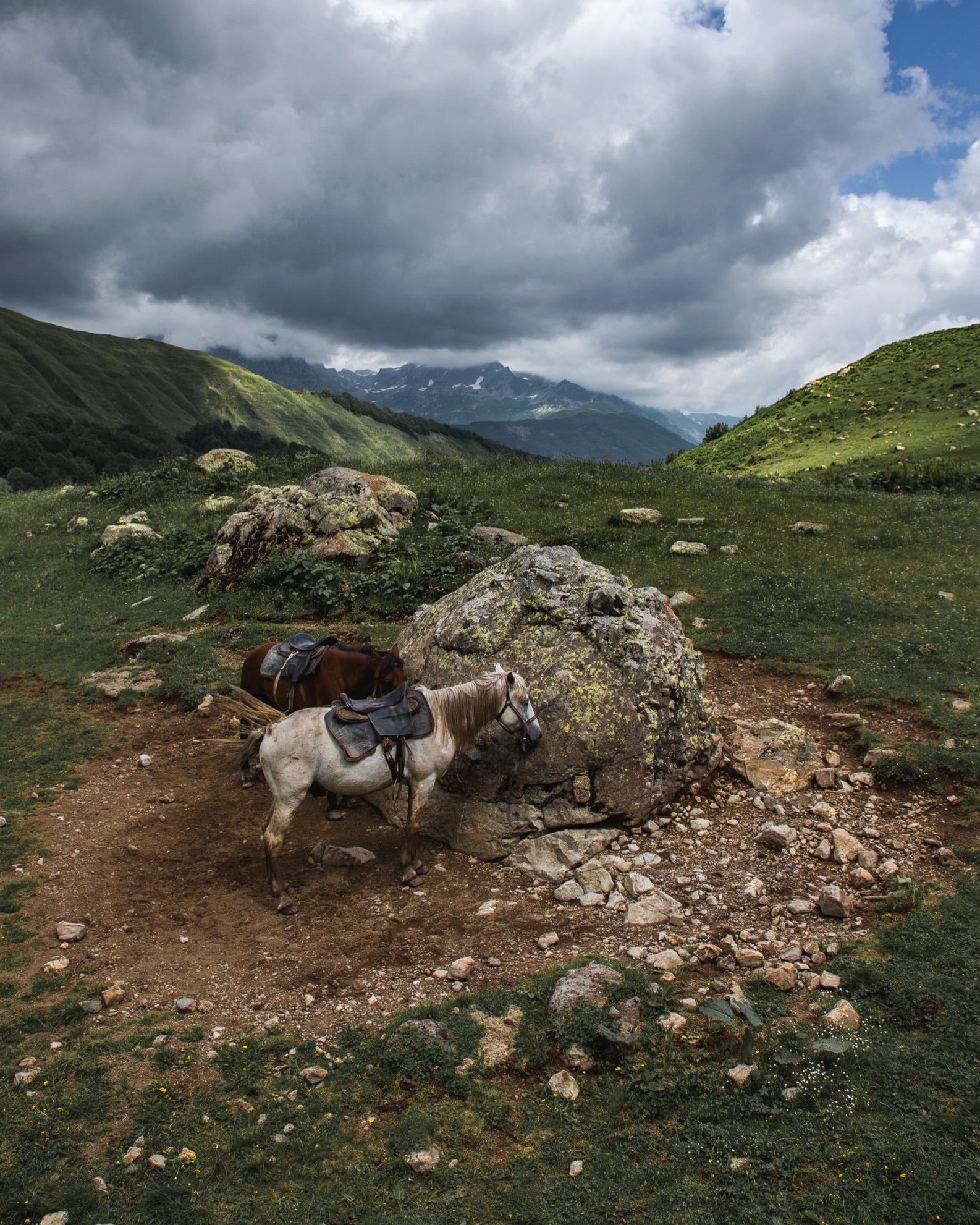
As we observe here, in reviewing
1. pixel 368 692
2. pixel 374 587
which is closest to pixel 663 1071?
pixel 368 692

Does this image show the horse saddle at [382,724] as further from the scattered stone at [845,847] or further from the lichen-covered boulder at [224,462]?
the lichen-covered boulder at [224,462]

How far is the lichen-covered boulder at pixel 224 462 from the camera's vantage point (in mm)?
30531

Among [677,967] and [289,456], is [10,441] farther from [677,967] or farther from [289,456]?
[677,967]

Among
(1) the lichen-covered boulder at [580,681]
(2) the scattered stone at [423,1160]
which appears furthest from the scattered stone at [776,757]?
(2) the scattered stone at [423,1160]

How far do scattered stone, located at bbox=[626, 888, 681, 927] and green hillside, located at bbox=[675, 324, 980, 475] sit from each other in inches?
1264

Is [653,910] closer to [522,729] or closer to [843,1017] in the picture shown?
[843,1017]

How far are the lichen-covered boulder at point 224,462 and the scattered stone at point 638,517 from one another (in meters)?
17.7

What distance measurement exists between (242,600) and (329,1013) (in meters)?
13.8

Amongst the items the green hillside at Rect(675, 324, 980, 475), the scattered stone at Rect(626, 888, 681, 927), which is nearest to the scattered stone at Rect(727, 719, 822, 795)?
the scattered stone at Rect(626, 888, 681, 927)

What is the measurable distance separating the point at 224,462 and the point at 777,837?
30073 mm

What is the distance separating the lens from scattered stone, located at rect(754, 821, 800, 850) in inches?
302

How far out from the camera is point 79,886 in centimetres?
768

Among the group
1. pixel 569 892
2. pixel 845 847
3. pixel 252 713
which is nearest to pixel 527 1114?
pixel 569 892

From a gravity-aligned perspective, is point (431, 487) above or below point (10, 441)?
below
